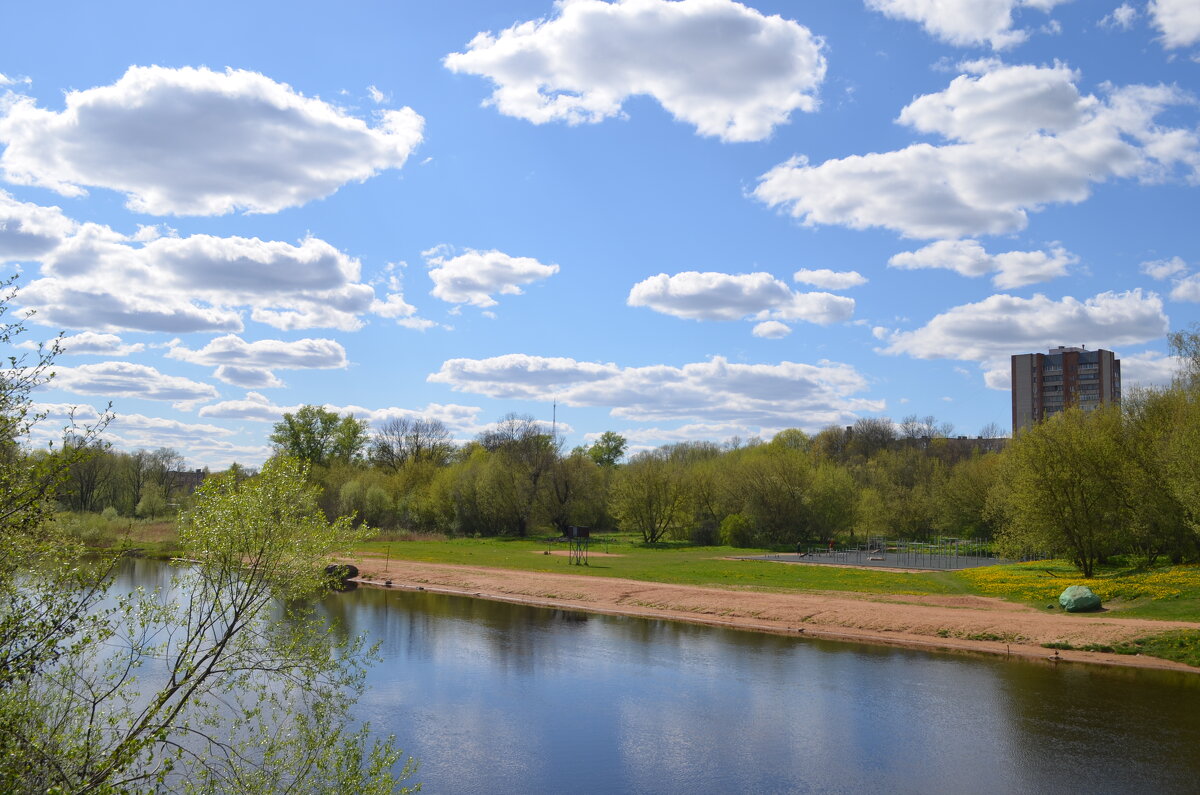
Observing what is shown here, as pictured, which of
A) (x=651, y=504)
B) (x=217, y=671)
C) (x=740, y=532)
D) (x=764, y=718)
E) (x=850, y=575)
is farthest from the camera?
(x=651, y=504)

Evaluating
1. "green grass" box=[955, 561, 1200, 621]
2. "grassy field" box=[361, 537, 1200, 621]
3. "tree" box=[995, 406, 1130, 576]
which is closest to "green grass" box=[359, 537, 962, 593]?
"grassy field" box=[361, 537, 1200, 621]

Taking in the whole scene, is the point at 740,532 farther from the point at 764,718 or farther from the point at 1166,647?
the point at 764,718

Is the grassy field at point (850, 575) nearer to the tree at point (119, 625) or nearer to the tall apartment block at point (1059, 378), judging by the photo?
the tree at point (119, 625)

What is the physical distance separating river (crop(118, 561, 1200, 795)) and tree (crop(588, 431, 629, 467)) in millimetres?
107315

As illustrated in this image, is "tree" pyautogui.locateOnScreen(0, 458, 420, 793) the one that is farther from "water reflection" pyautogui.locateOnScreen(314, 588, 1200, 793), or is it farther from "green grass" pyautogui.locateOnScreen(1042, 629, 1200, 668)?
"green grass" pyautogui.locateOnScreen(1042, 629, 1200, 668)

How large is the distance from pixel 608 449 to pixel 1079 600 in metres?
109

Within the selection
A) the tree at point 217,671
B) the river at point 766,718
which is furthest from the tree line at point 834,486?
the tree at point 217,671

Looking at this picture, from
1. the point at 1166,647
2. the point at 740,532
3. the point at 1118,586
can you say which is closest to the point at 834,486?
the point at 740,532

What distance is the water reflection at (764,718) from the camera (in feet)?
63.2

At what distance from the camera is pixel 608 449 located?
14438cm

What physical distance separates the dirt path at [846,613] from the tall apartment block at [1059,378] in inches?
3510

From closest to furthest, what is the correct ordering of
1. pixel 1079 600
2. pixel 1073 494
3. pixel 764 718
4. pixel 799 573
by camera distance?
pixel 764 718 → pixel 1079 600 → pixel 1073 494 → pixel 799 573

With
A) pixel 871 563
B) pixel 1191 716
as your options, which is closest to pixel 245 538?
pixel 1191 716

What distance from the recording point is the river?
19172 millimetres
